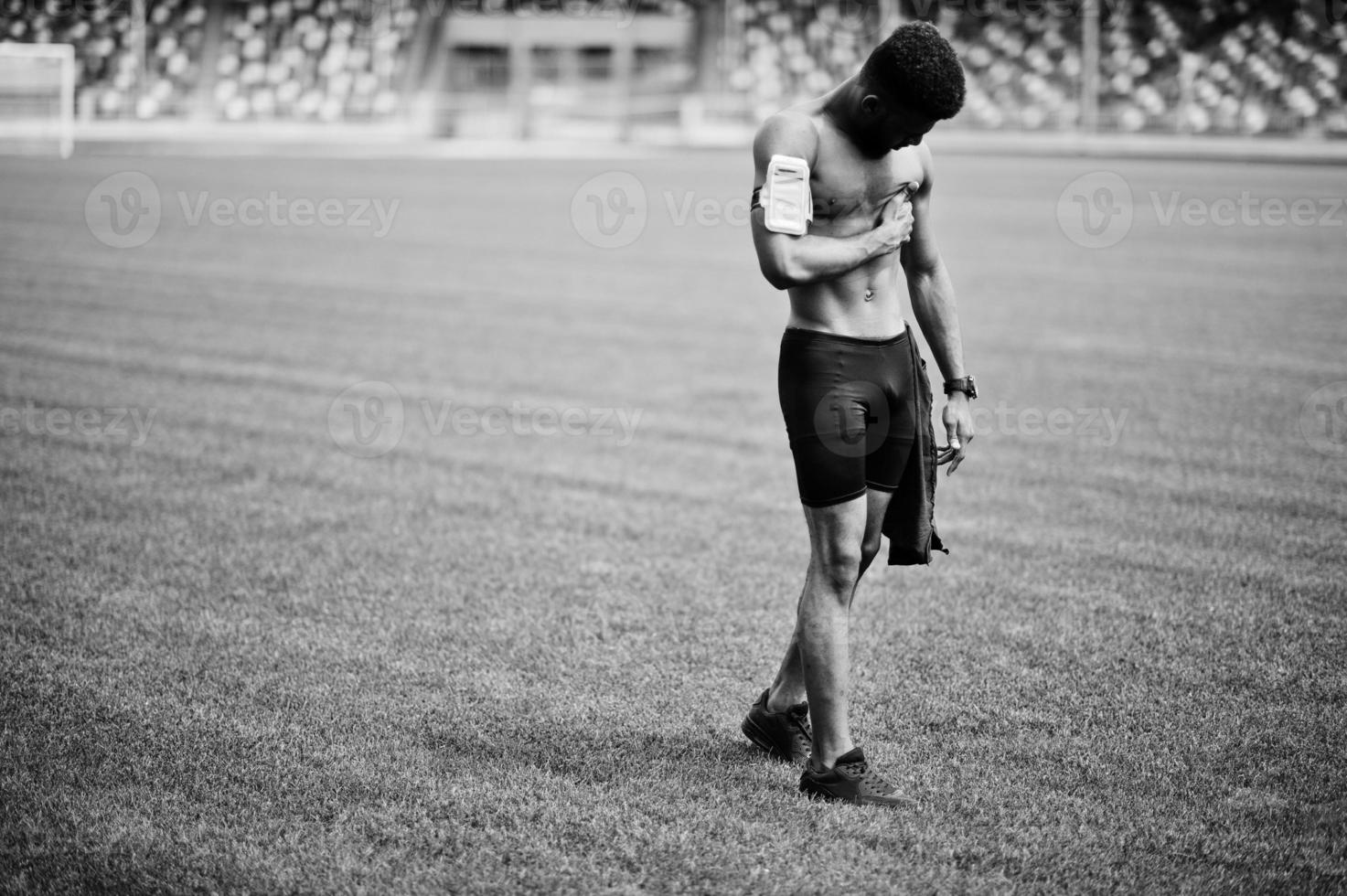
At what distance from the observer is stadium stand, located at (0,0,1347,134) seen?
37688 mm

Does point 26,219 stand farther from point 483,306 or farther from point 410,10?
point 410,10

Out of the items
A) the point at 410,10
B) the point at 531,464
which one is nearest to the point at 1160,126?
the point at 410,10

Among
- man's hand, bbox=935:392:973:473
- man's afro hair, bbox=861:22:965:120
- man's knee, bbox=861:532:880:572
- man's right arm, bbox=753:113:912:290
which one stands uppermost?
man's afro hair, bbox=861:22:965:120

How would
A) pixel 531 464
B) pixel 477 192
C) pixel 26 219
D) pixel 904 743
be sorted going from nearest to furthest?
1. pixel 904 743
2. pixel 531 464
3. pixel 26 219
4. pixel 477 192

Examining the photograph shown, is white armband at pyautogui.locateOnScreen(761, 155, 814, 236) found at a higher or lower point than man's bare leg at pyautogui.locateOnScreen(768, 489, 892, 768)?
higher

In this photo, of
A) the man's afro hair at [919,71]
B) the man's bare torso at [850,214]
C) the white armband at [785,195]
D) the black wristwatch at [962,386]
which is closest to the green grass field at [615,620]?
the black wristwatch at [962,386]

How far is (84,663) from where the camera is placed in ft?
15.6

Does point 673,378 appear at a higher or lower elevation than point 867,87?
lower

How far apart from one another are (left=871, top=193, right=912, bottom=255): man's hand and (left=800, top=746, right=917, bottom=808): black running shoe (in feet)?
4.87

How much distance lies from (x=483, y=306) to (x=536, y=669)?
388 inches

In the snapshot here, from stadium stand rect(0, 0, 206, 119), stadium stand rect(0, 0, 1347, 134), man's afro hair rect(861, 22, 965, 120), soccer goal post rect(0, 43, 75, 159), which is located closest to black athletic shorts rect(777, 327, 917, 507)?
man's afro hair rect(861, 22, 965, 120)

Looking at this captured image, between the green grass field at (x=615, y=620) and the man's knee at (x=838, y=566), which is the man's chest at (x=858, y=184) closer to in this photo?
the man's knee at (x=838, y=566)

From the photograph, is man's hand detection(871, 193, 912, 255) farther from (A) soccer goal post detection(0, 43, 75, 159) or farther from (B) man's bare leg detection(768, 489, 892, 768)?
(A) soccer goal post detection(0, 43, 75, 159)

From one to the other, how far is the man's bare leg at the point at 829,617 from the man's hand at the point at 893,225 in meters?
0.75
